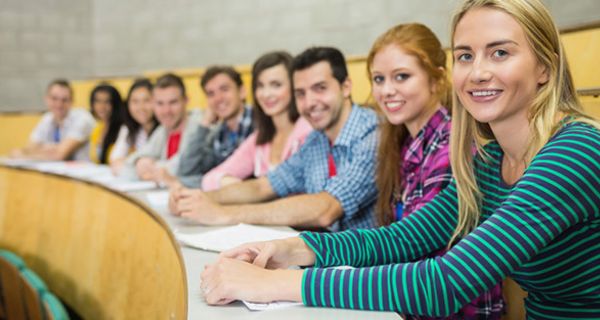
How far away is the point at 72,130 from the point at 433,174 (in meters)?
4.06

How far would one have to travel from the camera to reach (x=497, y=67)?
1081mm

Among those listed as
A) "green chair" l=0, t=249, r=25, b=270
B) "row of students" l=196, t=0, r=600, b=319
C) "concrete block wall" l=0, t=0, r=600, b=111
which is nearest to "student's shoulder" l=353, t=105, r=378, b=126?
"row of students" l=196, t=0, r=600, b=319

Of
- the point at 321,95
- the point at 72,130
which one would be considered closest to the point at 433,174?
the point at 321,95

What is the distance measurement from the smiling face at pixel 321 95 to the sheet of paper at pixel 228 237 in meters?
0.67

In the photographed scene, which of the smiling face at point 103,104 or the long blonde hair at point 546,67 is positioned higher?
the smiling face at point 103,104

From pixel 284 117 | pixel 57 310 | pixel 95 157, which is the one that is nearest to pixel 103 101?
pixel 95 157

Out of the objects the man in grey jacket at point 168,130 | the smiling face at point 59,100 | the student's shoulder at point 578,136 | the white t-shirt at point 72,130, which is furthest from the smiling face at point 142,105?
the student's shoulder at point 578,136

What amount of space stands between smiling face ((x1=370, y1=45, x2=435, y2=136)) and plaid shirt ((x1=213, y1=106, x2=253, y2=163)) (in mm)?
1612

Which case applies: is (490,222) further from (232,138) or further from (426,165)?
(232,138)

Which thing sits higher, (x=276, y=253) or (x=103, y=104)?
(x=103, y=104)

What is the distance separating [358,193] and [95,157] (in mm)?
3344

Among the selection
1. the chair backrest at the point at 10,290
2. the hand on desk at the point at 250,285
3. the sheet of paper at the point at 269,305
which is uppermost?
the hand on desk at the point at 250,285

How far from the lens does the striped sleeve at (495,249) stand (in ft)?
3.03

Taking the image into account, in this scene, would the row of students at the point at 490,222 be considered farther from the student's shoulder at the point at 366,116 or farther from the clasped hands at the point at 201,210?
the clasped hands at the point at 201,210
